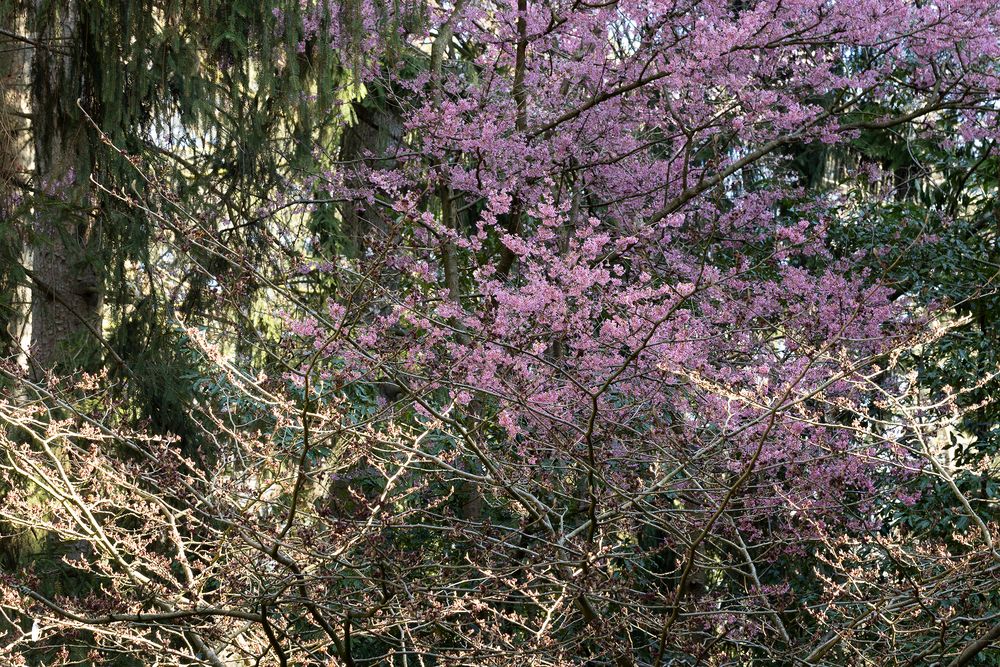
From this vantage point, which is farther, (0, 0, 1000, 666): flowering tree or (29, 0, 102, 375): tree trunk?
(29, 0, 102, 375): tree trunk

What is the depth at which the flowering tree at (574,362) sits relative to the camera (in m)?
3.72

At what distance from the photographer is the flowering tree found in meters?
3.72

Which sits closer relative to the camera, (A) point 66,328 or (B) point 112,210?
(B) point 112,210

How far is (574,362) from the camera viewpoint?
16.6 ft

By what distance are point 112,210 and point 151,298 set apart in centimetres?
69

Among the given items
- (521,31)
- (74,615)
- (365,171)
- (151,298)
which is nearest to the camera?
(74,615)

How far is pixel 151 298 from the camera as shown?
614cm

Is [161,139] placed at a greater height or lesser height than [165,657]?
greater

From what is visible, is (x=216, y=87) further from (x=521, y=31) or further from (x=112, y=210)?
(x=521, y=31)

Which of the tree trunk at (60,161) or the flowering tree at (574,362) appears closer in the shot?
the flowering tree at (574,362)

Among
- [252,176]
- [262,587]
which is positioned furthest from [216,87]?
[262,587]

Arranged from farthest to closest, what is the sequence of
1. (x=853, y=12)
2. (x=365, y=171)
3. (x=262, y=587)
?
(x=365, y=171), (x=853, y=12), (x=262, y=587)

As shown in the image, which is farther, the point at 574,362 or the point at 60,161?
the point at 60,161

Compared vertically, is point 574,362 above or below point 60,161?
below
